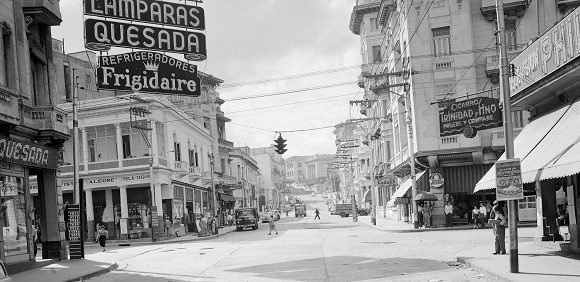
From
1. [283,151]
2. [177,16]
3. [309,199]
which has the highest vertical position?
[177,16]

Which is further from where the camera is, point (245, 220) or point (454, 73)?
point (245, 220)

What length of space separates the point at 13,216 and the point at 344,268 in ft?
41.4

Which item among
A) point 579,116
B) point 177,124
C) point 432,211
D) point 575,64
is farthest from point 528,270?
point 177,124

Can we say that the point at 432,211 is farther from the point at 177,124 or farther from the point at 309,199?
the point at 309,199

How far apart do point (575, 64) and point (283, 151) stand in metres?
22.4

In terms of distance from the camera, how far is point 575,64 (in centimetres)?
1505

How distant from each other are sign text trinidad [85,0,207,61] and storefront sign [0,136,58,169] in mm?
5993

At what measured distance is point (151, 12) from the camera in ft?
58.2

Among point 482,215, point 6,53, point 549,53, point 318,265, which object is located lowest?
point 482,215

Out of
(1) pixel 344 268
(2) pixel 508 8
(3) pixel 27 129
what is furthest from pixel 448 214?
(3) pixel 27 129

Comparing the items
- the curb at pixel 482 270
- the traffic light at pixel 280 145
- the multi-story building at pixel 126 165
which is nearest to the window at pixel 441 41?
the traffic light at pixel 280 145

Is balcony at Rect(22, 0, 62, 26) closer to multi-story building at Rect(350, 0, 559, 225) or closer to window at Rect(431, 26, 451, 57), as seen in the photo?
multi-story building at Rect(350, 0, 559, 225)

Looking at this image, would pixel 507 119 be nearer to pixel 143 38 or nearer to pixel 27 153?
pixel 143 38

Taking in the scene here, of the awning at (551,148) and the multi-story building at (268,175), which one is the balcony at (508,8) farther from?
the multi-story building at (268,175)
